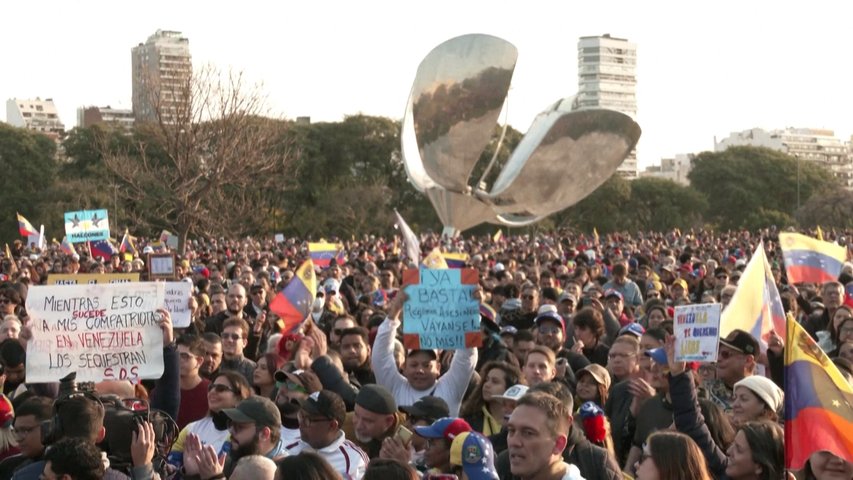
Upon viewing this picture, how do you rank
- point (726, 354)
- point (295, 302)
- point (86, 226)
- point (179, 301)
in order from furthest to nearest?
point (86, 226)
point (295, 302)
point (179, 301)
point (726, 354)

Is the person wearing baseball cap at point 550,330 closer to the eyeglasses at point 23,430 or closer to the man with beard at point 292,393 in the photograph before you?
the man with beard at point 292,393

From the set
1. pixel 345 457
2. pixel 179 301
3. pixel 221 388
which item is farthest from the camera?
pixel 179 301

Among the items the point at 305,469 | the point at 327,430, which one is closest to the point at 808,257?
the point at 327,430

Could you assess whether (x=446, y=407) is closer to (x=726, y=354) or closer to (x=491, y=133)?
(x=726, y=354)

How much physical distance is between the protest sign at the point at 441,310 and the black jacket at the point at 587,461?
2.94m

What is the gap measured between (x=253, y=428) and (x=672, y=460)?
77.1 inches

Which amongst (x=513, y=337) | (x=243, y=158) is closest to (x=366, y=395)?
(x=513, y=337)

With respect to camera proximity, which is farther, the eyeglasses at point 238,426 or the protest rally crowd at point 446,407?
the eyeglasses at point 238,426

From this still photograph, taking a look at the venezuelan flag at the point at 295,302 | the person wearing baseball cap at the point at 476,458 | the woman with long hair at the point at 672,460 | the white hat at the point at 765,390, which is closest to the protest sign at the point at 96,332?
the person wearing baseball cap at the point at 476,458

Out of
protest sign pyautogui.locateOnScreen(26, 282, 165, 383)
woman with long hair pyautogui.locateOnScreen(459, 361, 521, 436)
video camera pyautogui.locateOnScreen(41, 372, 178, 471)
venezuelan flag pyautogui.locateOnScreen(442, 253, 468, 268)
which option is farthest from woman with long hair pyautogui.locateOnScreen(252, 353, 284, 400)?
venezuelan flag pyautogui.locateOnScreen(442, 253, 468, 268)

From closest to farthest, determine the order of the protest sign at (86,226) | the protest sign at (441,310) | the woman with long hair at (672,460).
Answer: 1. the woman with long hair at (672,460)
2. the protest sign at (441,310)
3. the protest sign at (86,226)

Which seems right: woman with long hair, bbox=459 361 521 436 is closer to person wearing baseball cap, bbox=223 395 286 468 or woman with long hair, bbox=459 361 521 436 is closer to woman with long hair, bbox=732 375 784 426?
woman with long hair, bbox=732 375 784 426

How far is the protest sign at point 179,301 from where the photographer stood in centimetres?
1055

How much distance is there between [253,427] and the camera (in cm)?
596
